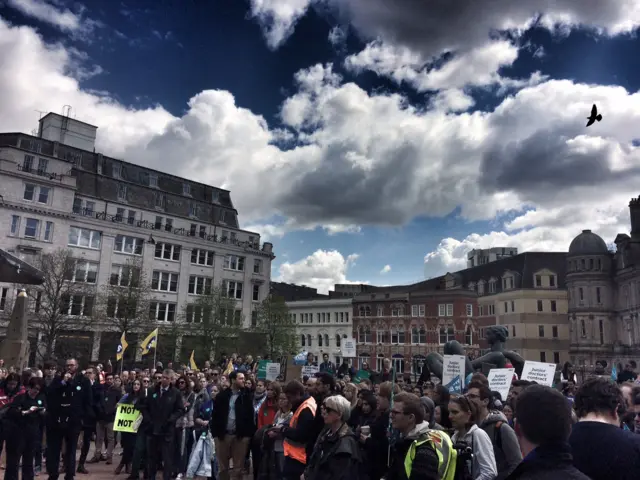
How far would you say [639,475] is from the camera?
134 inches

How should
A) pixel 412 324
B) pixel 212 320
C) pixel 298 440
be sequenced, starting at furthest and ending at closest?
pixel 412 324 → pixel 212 320 → pixel 298 440

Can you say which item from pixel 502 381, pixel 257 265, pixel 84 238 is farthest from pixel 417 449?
pixel 257 265

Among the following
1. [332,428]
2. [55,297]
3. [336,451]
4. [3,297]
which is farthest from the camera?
[3,297]

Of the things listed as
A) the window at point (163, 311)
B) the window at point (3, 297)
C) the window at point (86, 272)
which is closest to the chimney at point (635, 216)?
the window at point (163, 311)

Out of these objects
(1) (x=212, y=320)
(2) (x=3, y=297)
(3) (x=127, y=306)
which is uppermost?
(2) (x=3, y=297)

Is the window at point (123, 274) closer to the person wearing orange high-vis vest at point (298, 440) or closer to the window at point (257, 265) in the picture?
the window at point (257, 265)

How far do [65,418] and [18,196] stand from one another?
4702 cm

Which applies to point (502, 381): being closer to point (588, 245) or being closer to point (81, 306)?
point (81, 306)

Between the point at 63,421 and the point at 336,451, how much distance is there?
7353 millimetres

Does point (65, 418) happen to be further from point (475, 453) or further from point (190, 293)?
point (190, 293)

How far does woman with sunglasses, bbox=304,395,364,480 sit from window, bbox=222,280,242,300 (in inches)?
2359

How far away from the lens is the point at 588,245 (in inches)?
2776

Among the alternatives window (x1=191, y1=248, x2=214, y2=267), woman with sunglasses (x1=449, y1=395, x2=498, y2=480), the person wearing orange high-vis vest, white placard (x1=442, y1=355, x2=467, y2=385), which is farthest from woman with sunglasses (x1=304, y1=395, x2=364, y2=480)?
window (x1=191, y1=248, x2=214, y2=267)

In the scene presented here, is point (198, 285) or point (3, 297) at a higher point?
point (198, 285)
